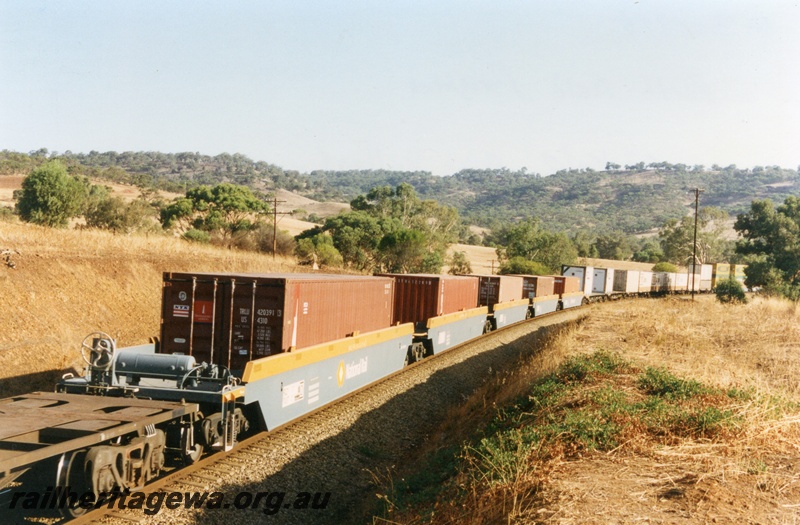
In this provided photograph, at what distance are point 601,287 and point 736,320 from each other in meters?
29.6

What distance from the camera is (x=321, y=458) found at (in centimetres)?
1145

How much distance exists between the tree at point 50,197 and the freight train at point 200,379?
114 ft

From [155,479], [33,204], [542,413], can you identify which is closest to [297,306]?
[155,479]

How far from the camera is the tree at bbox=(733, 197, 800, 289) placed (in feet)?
169

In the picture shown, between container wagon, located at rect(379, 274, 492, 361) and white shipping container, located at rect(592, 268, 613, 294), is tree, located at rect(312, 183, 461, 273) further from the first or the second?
container wagon, located at rect(379, 274, 492, 361)

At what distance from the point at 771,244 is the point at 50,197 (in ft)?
193

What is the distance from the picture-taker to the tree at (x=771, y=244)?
2028 inches

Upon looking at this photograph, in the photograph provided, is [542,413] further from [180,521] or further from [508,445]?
[180,521]

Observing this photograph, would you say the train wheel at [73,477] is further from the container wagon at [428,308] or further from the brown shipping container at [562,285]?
the brown shipping container at [562,285]

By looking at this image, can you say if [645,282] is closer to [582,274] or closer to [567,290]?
[582,274]

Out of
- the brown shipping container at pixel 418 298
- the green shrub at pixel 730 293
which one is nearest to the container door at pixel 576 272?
the green shrub at pixel 730 293

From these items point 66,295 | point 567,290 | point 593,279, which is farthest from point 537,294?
point 66,295

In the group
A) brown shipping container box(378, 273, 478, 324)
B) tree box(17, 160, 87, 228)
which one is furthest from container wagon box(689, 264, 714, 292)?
tree box(17, 160, 87, 228)

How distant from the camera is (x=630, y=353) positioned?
17.8 meters
